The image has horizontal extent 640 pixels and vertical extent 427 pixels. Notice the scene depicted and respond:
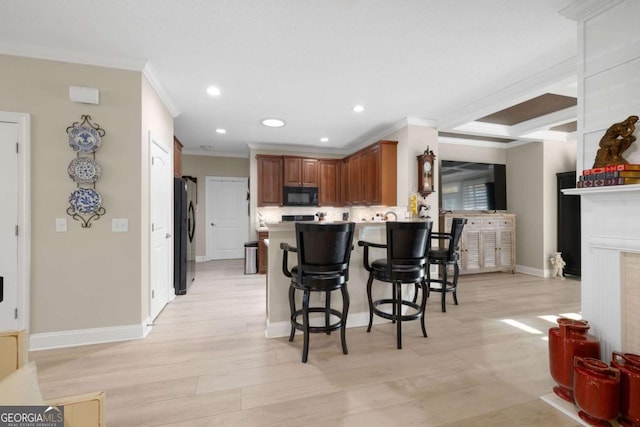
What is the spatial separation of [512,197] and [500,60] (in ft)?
12.6

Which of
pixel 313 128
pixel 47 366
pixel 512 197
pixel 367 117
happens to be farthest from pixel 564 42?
pixel 47 366

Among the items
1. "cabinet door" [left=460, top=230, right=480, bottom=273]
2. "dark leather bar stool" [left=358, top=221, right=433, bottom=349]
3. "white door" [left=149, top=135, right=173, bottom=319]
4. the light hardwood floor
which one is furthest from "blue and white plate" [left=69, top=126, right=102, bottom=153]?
"cabinet door" [left=460, top=230, right=480, bottom=273]

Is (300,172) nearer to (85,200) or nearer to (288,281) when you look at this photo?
(288,281)

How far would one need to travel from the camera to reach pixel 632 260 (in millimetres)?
1612

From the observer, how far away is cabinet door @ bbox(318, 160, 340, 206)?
237 inches

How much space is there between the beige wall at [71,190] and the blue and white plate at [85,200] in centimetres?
6

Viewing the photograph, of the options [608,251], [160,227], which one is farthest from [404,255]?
[160,227]

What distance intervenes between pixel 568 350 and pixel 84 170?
12.9 ft

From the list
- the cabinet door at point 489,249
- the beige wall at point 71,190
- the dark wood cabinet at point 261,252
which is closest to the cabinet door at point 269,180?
the dark wood cabinet at point 261,252

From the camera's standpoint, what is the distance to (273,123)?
432 cm

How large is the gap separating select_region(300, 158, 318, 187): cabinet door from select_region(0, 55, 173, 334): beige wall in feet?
11.6

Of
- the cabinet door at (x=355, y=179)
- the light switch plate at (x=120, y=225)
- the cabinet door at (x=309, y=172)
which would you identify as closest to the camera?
the light switch plate at (x=120, y=225)

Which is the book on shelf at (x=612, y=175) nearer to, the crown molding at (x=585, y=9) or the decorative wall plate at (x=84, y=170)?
the crown molding at (x=585, y=9)

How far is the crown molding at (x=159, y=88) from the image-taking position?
263 cm
